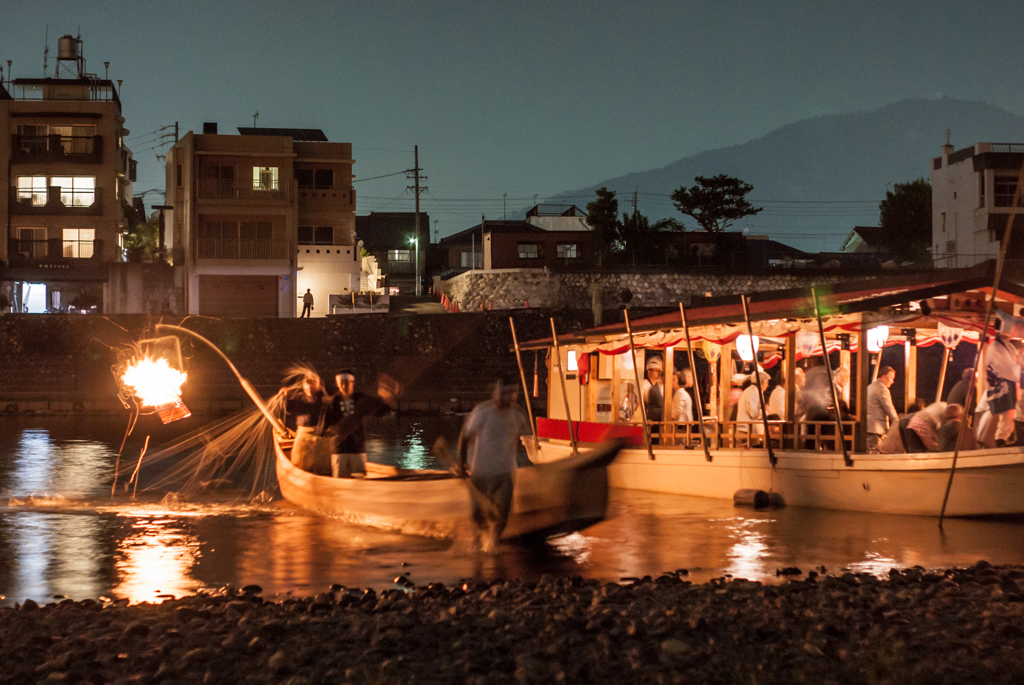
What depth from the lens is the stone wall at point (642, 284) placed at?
47.5 metres

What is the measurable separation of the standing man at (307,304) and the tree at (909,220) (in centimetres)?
3642

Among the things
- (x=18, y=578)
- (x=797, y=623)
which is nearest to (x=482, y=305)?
(x=18, y=578)

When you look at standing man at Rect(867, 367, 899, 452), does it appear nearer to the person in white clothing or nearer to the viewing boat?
the viewing boat

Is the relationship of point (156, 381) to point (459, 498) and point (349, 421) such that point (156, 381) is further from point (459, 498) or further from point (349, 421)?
point (459, 498)

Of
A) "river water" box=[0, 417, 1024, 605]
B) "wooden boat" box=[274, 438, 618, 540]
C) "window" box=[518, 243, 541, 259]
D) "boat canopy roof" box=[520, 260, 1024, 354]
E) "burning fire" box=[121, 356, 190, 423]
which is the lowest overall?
"river water" box=[0, 417, 1024, 605]

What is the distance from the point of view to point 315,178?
4756 cm

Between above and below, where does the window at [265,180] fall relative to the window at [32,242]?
above

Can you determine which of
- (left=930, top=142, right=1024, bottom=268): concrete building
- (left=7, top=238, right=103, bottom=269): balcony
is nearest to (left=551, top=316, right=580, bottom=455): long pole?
(left=7, top=238, right=103, bottom=269): balcony

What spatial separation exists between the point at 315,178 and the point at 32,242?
43.4 ft

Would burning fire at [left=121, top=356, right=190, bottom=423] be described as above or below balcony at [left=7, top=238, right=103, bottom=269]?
below

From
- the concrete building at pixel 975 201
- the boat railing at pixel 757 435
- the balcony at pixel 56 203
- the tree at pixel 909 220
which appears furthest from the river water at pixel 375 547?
the tree at pixel 909 220

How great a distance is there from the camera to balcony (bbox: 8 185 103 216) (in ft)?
148

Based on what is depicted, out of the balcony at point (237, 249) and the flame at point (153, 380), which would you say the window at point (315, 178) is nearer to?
the balcony at point (237, 249)

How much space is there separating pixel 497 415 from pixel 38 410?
31.6 metres
